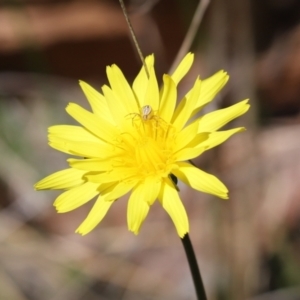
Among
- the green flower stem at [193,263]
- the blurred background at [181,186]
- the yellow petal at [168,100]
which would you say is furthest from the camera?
the blurred background at [181,186]

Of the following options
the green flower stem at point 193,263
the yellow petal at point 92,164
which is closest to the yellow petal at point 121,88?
the yellow petal at point 92,164

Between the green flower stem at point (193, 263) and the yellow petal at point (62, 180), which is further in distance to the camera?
the yellow petal at point (62, 180)

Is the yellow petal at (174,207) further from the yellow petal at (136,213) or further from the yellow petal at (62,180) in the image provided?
the yellow petal at (62,180)

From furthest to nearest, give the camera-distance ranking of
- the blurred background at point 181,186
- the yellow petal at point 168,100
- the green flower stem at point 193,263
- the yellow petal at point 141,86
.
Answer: the blurred background at point 181,186, the yellow petal at point 141,86, the yellow petal at point 168,100, the green flower stem at point 193,263

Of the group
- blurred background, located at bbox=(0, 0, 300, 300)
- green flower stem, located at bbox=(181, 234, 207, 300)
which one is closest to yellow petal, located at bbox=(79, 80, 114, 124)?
green flower stem, located at bbox=(181, 234, 207, 300)

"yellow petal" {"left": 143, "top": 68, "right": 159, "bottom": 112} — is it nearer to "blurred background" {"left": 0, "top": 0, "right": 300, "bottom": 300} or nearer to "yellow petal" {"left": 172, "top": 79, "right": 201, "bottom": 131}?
"yellow petal" {"left": 172, "top": 79, "right": 201, "bottom": 131}

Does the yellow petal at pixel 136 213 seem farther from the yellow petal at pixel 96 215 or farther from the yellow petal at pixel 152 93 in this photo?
the yellow petal at pixel 152 93

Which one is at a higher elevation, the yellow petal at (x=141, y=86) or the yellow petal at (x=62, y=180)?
the yellow petal at (x=141, y=86)

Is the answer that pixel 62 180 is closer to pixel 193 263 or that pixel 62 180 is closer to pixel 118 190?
pixel 118 190

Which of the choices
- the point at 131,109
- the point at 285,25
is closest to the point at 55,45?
the point at 285,25
